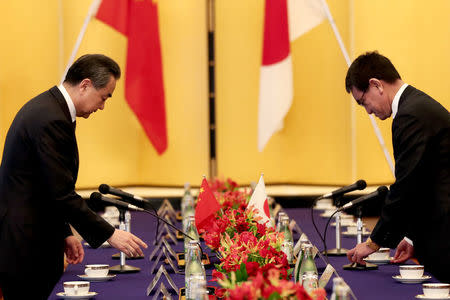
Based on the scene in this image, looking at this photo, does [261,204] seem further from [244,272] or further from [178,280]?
[244,272]

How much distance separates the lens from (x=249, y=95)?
27.5 ft

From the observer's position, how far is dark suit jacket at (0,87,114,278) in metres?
3.26

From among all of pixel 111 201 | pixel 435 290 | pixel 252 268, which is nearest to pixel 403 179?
pixel 435 290

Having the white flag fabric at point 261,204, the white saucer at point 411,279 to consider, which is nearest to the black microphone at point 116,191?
the white flag fabric at point 261,204

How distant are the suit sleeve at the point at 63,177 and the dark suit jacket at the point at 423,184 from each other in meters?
1.21

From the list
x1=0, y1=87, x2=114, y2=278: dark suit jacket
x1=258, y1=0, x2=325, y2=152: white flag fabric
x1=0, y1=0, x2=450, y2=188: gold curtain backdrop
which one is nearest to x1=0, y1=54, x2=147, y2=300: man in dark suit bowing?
x1=0, y1=87, x2=114, y2=278: dark suit jacket

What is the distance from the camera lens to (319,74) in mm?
8234

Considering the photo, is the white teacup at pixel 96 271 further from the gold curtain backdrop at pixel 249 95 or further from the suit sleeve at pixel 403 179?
the gold curtain backdrop at pixel 249 95

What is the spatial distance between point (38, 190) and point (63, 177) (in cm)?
17

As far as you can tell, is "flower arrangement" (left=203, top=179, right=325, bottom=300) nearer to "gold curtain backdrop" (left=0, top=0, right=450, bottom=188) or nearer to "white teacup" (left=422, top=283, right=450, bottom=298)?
"white teacup" (left=422, top=283, right=450, bottom=298)

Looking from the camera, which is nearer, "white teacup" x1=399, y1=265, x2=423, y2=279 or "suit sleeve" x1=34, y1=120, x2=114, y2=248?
"white teacup" x1=399, y1=265, x2=423, y2=279

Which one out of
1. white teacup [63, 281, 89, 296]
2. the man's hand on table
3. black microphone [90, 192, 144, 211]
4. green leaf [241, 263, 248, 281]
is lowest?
white teacup [63, 281, 89, 296]

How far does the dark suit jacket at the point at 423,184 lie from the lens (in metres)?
3.10

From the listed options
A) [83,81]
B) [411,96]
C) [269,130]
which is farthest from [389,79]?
[269,130]
